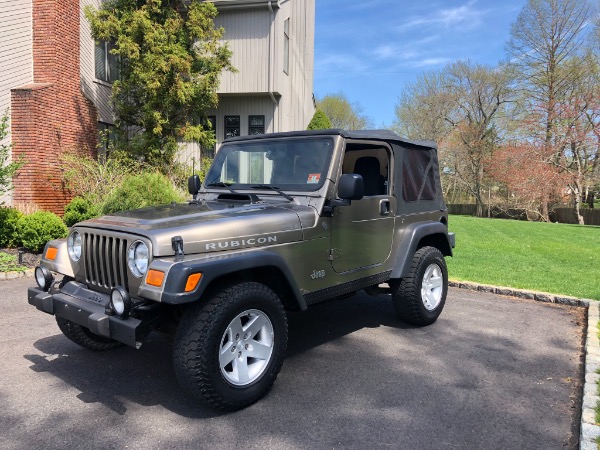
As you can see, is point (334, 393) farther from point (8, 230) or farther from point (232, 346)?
point (8, 230)

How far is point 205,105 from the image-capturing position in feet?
42.3

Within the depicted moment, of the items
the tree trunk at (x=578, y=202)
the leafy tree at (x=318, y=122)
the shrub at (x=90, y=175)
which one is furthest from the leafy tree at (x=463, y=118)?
the shrub at (x=90, y=175)

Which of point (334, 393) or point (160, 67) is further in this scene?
point (160, 67)

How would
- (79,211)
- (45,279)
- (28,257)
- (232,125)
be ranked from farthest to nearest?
(232,125)
(79,211)
(28,257)
(45,279)

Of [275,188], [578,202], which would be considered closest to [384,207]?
[275,188]

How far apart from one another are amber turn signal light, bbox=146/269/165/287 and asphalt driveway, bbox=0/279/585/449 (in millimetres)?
955

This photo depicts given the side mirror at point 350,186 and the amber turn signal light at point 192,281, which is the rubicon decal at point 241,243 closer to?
the amber turn signal light at point 192,281

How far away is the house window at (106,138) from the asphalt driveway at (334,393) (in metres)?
8.52

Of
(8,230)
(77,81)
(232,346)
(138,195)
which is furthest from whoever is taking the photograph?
(77,81)

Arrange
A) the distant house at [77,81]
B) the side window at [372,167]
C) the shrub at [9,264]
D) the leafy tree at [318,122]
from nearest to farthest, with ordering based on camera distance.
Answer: the side window at [372,167] → the shrub at [9,264] → the distant house at [77,81] → the leafy tree at [318,122]

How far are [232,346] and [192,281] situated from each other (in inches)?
25.0

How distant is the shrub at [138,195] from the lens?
9195 mm

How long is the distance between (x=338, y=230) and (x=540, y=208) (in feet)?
99.1

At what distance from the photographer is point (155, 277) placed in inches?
112
